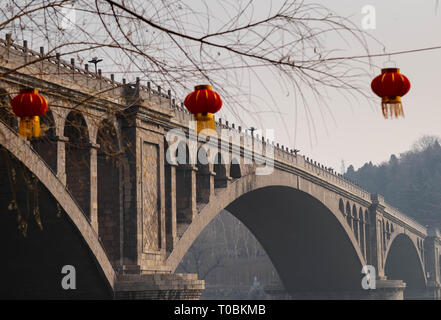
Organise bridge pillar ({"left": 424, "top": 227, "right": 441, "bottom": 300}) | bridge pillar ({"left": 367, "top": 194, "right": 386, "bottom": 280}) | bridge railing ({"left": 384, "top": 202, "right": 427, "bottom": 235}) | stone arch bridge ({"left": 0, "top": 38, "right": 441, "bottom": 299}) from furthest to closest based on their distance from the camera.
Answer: bridge pillar ({"left": 424, "top": 227, "right": 441, "bottom": 300}), bridge railing ({"left": 384, "top": 202, "right": 427, "bottom": 235}), bridge pillar ({"left": 367, "top": 194, "right": 386, "bottom": 280}), stone arch bridge ({"left": 0, "top": 38, "right": 441, "bottom": 299})

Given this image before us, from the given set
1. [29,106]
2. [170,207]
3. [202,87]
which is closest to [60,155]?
[170,207]

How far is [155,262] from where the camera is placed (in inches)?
1179

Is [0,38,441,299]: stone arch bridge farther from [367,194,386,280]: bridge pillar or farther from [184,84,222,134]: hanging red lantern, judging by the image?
[367,194,386,280]: bridge pillar

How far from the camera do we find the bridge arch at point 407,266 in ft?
312

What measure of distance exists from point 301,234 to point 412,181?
10830 centimetres

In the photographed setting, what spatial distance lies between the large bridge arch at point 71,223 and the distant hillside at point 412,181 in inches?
4905

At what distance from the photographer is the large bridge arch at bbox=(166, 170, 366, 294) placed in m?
52.5

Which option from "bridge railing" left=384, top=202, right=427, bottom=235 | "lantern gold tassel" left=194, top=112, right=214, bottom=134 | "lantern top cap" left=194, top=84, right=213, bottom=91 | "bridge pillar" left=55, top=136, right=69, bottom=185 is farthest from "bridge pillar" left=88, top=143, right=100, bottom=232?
"bridge railing" left=384, top=202, right=427, bottom=235

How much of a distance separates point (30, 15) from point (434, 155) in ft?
549

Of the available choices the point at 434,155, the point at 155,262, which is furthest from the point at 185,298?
the point at 434,155

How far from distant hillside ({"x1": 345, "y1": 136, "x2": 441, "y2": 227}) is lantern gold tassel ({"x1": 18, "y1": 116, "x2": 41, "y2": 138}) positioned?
456 feet

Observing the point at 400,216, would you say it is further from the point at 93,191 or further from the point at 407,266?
the point at 93,191
